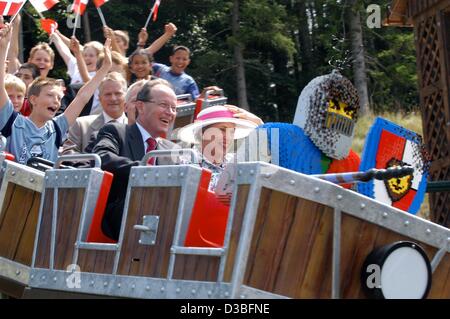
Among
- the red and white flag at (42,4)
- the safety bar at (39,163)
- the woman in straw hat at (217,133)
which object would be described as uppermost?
the red and white flag at (42,4)

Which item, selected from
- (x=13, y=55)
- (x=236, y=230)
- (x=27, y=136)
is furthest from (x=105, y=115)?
(x=236, y=230)

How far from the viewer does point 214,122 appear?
616cm

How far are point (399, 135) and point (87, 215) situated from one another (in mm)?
1689

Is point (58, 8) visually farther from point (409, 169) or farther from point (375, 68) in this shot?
point (409, 169)

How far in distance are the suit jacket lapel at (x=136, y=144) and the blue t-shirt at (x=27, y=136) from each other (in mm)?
1212

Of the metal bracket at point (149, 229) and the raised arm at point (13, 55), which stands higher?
the raised arm at point (13, 55)

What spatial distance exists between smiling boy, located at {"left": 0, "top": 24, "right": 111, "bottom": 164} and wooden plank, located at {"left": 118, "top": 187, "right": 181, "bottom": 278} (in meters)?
2.08

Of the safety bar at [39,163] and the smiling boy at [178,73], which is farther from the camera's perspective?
the smiling boy at [178,73]

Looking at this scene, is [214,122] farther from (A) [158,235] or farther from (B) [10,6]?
(B) [10,6]

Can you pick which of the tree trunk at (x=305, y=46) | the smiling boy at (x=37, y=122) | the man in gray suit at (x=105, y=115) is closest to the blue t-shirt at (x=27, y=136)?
the smiling boy at (x=37, y=122)

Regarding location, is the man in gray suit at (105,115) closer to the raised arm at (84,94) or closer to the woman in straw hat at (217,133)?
the raised arm at (84,94)

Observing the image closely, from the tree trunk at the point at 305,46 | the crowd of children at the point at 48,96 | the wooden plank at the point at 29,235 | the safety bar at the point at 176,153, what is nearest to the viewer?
the safety bar at the point at 176,153

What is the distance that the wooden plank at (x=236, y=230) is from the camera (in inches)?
182
